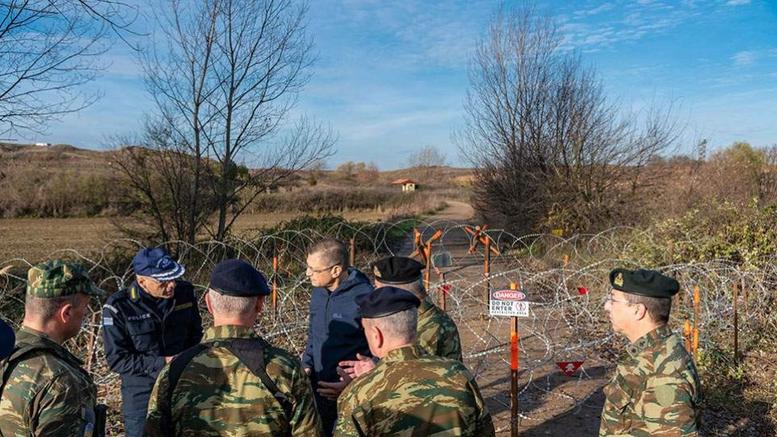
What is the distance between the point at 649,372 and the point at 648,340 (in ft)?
0.52

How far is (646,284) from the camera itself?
270cm

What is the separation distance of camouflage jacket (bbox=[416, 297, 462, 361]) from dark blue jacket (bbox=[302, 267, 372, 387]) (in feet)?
1.31

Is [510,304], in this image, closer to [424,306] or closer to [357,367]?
[424,306]

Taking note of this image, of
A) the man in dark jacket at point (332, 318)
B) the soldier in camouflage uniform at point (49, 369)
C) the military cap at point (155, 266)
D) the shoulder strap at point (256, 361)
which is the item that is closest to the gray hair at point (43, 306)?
the soldier in camouflage uniform at point (49, 369)

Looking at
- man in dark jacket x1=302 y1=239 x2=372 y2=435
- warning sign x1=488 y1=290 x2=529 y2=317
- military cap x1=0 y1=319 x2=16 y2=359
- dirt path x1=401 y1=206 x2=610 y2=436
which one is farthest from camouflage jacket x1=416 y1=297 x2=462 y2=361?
dirt path x1=401 y1=206 x2=610 y2=436

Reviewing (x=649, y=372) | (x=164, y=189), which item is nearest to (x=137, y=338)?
(x=649, y=372)

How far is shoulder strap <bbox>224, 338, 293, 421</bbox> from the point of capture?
212 cm

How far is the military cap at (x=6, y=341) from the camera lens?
2.10 m

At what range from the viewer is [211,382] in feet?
6.93

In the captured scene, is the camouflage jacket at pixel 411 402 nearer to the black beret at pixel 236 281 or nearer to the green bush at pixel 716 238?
the black beret at pixel 236 281

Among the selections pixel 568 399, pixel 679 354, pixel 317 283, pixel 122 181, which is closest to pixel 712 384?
pixel 568 399

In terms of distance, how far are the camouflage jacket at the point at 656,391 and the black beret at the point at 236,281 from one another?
1.76 m

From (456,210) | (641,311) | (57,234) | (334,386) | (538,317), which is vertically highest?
(641,311)

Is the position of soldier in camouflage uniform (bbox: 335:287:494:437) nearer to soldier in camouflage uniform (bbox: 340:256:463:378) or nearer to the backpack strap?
the backpack strap
